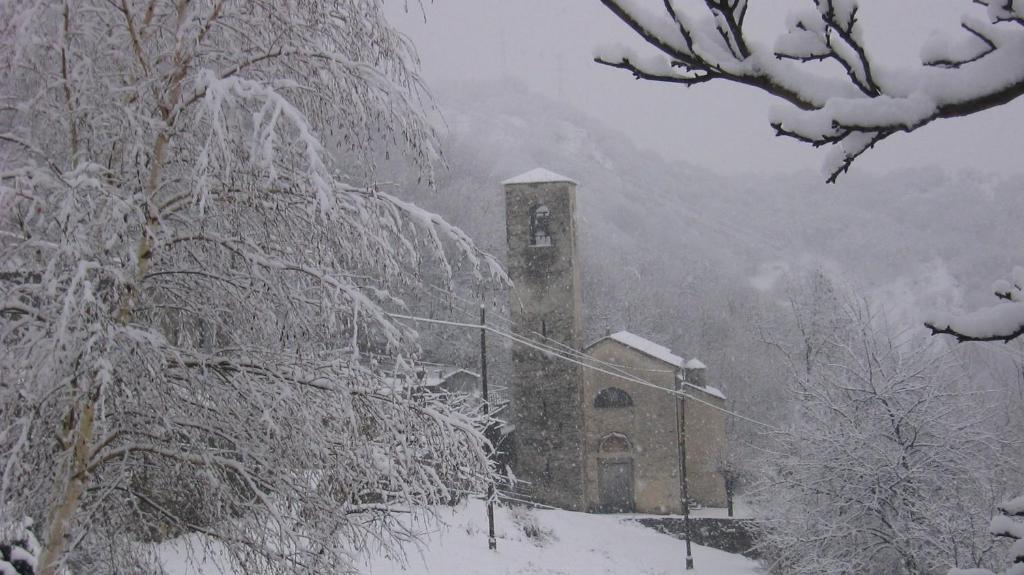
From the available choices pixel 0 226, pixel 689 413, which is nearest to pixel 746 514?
pixel 689 413

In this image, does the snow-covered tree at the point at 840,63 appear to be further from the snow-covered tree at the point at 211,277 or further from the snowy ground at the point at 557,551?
the snowy ground at the point at 557,551

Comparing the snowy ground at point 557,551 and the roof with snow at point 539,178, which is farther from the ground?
the roof with snow at point 539,178

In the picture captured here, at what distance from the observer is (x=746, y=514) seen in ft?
92.1

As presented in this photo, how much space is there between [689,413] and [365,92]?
81.5ft

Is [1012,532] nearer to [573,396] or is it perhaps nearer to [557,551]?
[557,551]

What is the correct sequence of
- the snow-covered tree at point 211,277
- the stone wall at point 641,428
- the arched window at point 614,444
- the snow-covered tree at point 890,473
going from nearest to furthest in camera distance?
the snow-covered tree at point 211,277 < the snow-covered tree at point 890,473 < the stone wall at point 641,428 < the arched window at point 614,444

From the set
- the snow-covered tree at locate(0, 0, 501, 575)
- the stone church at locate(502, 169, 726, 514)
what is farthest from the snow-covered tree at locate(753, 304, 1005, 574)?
the snow-covered tree at locate(0, 0, 501, 575)

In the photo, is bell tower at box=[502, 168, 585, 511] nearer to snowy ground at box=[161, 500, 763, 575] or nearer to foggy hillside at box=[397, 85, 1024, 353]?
snowy ground at box=[161, 500, 763, 575]

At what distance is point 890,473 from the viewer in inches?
514

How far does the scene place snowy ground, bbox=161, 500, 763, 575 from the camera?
584 inches

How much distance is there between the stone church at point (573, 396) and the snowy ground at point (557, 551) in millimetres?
1790

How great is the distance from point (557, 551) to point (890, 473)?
338 inches

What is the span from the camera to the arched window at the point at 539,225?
1012 inches

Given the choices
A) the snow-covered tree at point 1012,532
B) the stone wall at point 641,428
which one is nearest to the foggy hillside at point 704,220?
the stone wall at point 641,428
